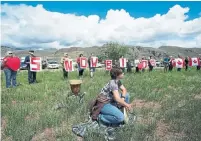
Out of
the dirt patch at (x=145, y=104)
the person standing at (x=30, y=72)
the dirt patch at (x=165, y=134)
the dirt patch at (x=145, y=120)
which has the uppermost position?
the person standing at (x=30, y=72)

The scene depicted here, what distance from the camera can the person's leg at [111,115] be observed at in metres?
8.68

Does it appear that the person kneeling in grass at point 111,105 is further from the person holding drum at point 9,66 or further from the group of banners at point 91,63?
the group of banners at point 91,63

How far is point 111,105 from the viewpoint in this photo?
29.0ft

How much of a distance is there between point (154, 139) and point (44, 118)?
3.62 metres

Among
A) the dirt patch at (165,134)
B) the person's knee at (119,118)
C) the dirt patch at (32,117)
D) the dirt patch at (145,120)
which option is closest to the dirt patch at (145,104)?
the dirt patch at (145,120)

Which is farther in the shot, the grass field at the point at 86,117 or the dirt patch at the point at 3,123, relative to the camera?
the dirt patch at the point at 3,123

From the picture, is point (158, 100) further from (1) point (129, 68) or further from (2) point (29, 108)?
(1) point (129, 68)

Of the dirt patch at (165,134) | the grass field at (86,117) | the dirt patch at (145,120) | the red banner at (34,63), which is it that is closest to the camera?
the dirt patch at (165,134)

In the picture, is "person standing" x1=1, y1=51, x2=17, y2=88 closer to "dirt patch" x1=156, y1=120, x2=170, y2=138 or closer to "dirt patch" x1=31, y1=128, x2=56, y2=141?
"dirt patch" x1=31, y1=128, x2=56, y2=141

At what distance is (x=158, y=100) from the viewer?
12969 millimetres

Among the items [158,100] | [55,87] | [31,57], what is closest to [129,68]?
[31,57]

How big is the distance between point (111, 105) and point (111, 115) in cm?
26

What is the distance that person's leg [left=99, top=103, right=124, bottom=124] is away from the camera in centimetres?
868

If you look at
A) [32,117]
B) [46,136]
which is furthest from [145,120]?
[32,117]
